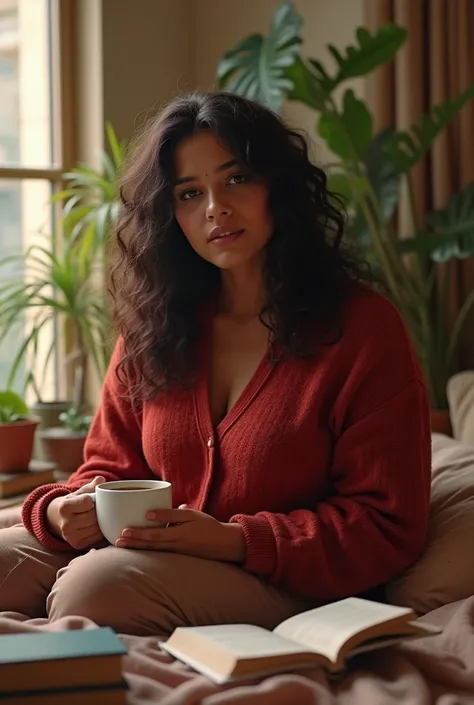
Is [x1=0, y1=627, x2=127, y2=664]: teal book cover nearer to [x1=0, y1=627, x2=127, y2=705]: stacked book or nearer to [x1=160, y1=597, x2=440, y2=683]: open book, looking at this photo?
[x1=0, y1=627, x2=127, y2=705]: stacked book

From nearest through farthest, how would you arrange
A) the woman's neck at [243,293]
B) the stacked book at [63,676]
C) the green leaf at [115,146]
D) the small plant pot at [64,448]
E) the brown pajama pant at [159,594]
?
the stacked book at [63,676]
the brown pajama pant at [159,594]
the woman's neck at [243,293]
the small plant pot at [64,448]
the green leaf at [115,146]

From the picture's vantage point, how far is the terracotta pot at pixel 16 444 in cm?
245

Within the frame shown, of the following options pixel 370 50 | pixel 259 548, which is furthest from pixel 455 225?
pixel 259 548

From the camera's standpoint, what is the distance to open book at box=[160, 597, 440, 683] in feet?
3.85

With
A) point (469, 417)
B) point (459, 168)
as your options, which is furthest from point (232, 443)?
point (459, 168)

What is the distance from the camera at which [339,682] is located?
125cm

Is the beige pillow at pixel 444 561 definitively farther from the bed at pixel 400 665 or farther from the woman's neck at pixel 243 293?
the woman's neck at pixel 243 293

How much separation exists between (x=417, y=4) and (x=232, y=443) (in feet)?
5.66

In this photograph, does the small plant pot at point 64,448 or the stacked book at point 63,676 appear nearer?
the stacked book at point 63,676

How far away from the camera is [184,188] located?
177cm

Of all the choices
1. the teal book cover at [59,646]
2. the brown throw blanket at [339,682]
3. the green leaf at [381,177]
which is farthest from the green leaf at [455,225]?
the teal book cover at [59,646]

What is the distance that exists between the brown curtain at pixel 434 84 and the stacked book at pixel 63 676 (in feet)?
6.68

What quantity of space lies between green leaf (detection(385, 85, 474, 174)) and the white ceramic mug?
155 cm

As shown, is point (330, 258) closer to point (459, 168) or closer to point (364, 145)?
point (364, 145)
